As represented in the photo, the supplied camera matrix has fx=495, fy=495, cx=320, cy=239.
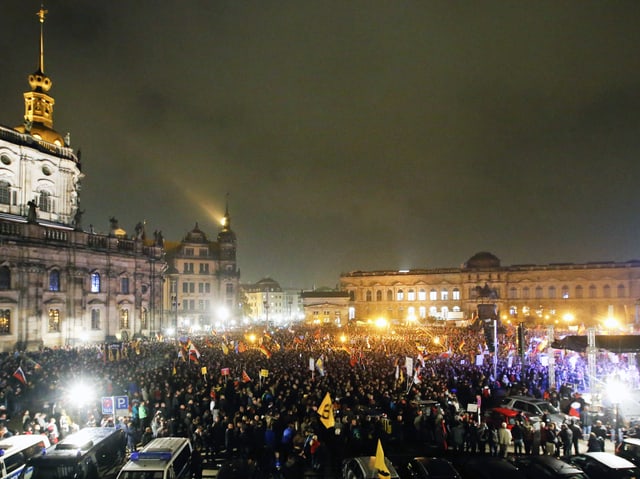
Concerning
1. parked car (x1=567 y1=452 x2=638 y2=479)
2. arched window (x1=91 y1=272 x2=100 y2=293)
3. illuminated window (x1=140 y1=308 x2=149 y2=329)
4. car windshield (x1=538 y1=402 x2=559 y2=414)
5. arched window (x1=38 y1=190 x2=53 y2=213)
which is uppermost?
arched window (x1=38 y1=190 x2=53 y2=213)

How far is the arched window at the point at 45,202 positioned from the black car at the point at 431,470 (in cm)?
4844

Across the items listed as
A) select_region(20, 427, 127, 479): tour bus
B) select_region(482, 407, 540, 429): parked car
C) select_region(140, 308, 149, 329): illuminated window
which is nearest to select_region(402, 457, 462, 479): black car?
select_region(482, 407, 540, 429): parked car

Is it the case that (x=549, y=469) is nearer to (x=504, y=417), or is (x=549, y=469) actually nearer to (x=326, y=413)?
(x=326, y=413)

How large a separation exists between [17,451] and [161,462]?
173 inches

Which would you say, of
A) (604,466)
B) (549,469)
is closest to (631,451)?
(604,466)

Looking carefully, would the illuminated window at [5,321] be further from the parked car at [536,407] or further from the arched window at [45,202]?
the parked car at [536,407]

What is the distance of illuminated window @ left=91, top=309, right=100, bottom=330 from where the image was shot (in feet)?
146

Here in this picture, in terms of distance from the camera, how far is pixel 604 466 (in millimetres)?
11852

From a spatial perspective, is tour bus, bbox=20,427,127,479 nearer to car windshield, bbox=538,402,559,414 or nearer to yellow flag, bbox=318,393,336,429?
yellow flag, bbox=318,393,336,429

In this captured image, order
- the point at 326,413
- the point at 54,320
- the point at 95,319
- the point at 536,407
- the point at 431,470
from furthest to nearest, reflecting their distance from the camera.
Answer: the point at 95,319
the point at 54,320
the point at 536,407
the point at 326,413
the point at 431,470

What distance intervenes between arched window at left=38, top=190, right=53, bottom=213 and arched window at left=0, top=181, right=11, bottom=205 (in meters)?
2.97

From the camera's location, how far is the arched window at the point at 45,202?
49.4m

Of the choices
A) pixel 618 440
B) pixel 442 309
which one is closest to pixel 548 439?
pixel 618 440

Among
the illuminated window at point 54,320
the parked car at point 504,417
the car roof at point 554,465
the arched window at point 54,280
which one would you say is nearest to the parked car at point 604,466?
the car roof at point 554,465
